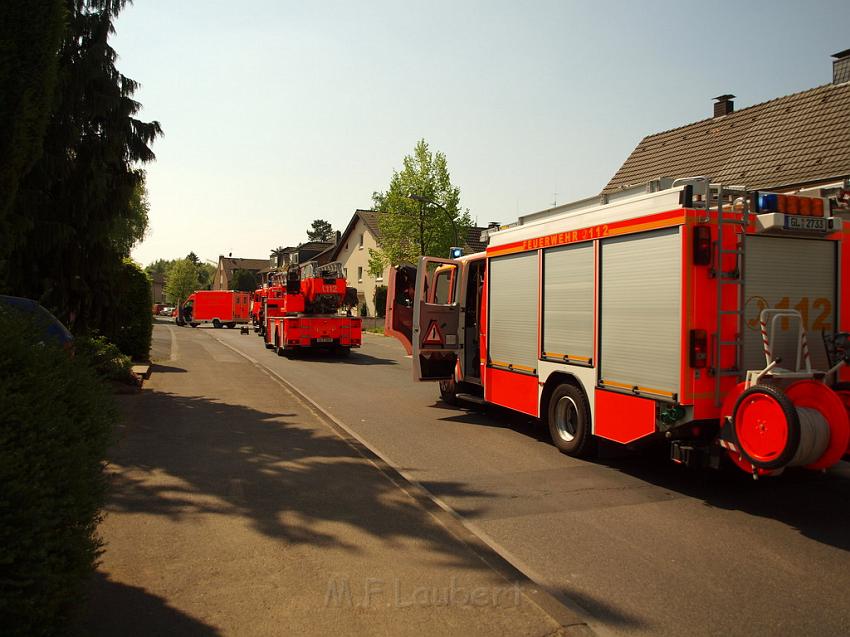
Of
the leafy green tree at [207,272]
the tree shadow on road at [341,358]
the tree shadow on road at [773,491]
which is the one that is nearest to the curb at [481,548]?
the tree shadow on road at [773,491]

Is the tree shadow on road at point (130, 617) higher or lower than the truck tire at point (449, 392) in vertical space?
lower

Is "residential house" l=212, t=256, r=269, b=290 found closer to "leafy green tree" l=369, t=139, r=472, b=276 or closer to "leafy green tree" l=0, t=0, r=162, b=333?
"leafy green tree" l=369, t=139, r=472, b=276

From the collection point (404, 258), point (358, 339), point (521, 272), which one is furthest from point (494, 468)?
point (404, 258)

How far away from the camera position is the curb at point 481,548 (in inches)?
150

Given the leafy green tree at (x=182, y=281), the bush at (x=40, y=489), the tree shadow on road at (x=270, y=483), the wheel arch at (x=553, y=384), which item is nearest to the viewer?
the bush at (x=40, y=489)

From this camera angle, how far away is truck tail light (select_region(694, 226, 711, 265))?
5.95 m

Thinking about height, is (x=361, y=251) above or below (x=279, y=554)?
above

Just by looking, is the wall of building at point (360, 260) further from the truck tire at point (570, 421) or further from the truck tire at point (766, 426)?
the truck tire at point (766, 426)

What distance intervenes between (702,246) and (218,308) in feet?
157

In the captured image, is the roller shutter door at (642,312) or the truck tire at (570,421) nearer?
the roller shutter door at (642,312)

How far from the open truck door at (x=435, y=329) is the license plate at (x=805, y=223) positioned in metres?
5.33

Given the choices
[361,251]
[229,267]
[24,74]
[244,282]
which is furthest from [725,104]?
[229,267]

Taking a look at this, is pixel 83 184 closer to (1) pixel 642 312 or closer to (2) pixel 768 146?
(1) pixel 642 312

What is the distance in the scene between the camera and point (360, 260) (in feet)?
178
